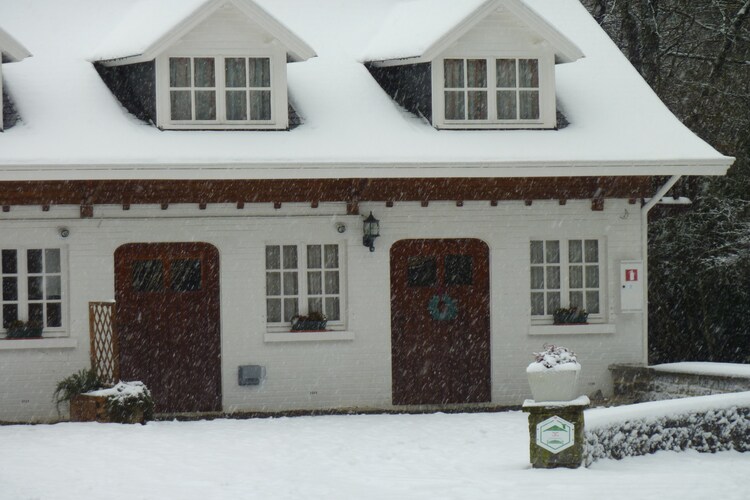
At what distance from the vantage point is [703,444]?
14.3 metres

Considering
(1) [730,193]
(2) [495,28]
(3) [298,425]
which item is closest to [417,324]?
(3) [298,425]

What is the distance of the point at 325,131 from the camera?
1748cm

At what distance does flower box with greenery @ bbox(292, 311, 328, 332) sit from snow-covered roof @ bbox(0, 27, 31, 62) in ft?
16.0

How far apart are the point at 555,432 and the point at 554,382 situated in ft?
1.60

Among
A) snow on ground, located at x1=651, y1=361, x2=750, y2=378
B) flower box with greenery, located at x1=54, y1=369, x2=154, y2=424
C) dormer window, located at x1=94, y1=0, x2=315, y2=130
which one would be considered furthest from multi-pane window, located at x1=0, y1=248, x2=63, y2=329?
snow on ground, located at x1=651, y1=361, x2=750, y2=378

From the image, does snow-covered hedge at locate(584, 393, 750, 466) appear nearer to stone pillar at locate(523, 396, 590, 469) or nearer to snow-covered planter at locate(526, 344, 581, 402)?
stone pillar at locate(523, 396, 590, 469)

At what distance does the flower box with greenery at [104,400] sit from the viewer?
15.5m

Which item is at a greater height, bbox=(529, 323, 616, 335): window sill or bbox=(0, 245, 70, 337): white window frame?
bbox=(0, 245, 70, 337): white window frame

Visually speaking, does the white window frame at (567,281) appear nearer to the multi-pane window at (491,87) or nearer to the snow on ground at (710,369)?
the snow on ground at (710,369)

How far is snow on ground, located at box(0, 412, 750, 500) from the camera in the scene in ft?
38.6

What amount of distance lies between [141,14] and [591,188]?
22.0 ft

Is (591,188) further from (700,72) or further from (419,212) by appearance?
(700,72)

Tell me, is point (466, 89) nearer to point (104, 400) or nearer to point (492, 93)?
point (492, 93)

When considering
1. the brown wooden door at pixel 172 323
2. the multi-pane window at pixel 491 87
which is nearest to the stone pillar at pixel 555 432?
the brown wooden door at pixel 172 323
